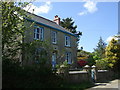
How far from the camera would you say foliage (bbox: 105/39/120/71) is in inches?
883

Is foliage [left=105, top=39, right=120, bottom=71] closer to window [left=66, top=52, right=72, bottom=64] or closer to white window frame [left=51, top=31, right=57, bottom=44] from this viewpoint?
window [left=66, top=52, right=72, bottom=64]

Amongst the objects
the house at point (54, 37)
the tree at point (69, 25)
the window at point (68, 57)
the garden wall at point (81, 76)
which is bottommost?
the garden wall at point (81, 76)

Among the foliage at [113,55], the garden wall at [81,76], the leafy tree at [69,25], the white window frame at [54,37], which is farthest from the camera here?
the leafy tree at [69,25]

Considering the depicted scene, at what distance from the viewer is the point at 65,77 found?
11.9 metres

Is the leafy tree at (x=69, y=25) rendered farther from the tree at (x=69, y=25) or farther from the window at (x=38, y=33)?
the window at (x=38, y=33)

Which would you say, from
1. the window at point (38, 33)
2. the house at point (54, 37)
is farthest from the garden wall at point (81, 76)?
the window at point (38, 33)

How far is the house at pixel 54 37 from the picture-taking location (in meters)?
18.4

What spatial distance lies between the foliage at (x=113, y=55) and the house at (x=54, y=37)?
5799mm

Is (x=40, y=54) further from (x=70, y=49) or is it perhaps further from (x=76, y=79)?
(x=70, y=49)

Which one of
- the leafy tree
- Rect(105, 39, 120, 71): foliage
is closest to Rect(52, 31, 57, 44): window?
Rect(105, 39, 120, 71): foliage

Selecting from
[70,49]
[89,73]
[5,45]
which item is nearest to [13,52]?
[5,45]

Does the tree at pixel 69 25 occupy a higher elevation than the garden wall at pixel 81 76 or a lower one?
higher

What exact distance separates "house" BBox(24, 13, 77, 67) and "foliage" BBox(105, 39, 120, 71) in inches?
228

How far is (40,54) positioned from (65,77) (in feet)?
9.22
